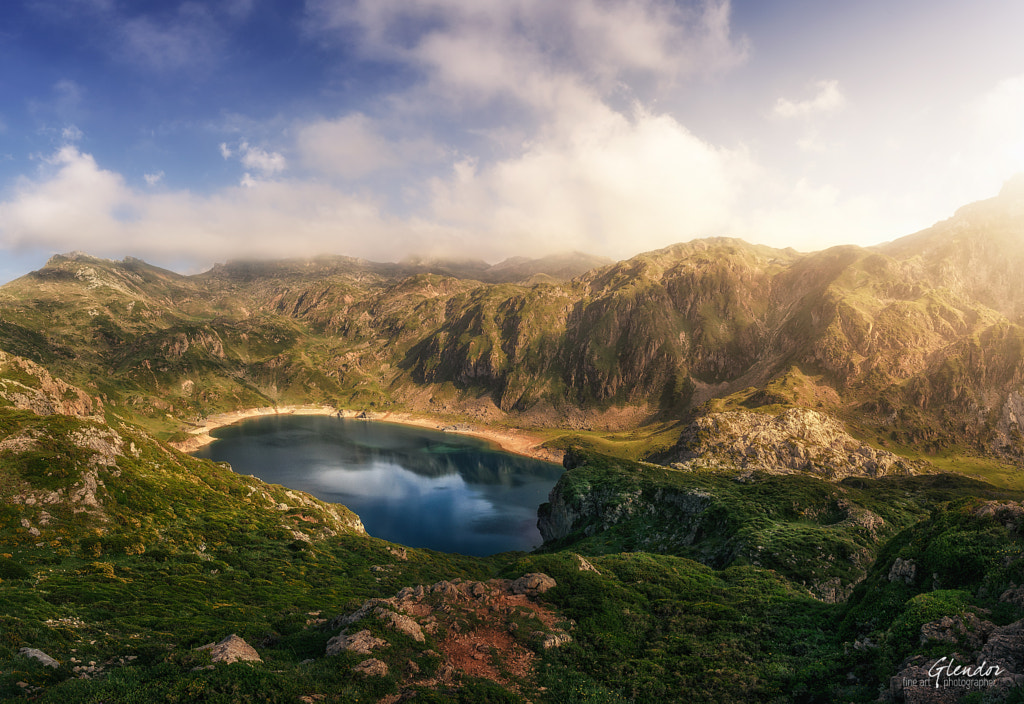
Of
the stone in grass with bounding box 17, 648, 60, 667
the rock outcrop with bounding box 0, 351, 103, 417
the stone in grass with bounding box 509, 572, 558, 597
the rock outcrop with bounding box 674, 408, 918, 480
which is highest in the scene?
the rock outcrop with bounding box 0, 351, 103, 417

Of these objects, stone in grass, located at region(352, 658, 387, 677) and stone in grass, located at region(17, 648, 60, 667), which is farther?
stone in grass, located at region(352, 658, 387, 677)

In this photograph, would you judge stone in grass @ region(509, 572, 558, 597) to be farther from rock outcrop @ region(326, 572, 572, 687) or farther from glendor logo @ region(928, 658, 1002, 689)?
glendor logo @ region(928, 658, 1002, 689)

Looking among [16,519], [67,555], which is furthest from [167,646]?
[16,519]

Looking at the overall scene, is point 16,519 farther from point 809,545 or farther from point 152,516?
point 809,545

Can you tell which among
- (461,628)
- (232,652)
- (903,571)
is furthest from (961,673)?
(232,652)

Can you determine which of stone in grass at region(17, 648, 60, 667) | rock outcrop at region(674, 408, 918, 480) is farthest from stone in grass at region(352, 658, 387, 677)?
rock outcrop at region(674, 408, 918, 480)

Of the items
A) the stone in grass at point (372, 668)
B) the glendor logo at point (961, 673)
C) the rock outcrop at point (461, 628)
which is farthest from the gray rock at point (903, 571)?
the stone in grass at point (372, 668)
